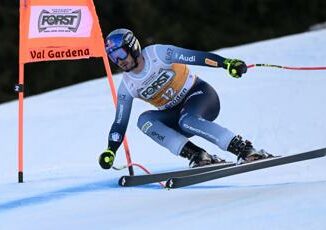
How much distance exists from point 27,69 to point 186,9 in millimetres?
5025

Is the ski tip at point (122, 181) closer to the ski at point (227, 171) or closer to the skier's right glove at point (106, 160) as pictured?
the skier's right glove at point (106, 160)

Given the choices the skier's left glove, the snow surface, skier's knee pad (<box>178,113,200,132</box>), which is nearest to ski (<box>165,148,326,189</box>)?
the snow surface

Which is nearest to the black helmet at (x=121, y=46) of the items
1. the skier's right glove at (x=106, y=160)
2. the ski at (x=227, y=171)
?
the skier's right glove at (x=106, y=160)

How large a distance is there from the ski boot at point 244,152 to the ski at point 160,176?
0.21 metres

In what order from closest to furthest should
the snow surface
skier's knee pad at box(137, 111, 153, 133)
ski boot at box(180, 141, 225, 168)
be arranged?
the snow surface, ski boot at box(180, 141, 225, 168), skier's knee pad at box(137, 111, 153, 133)

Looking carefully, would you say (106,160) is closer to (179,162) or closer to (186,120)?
(186,120)

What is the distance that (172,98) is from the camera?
6449mm

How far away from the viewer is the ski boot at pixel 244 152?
5.99 meters

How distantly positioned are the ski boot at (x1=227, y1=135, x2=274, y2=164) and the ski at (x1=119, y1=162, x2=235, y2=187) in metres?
0.21

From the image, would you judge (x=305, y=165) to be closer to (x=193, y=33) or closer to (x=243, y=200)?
(x=243, y=200)

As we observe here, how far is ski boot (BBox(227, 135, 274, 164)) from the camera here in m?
5.99

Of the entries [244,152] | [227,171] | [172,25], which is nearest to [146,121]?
[244,152]

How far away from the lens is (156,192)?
20.2ft

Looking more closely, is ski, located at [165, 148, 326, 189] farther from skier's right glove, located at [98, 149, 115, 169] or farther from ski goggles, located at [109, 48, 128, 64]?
ski goggles, located at [109, 48, 128, 64]
